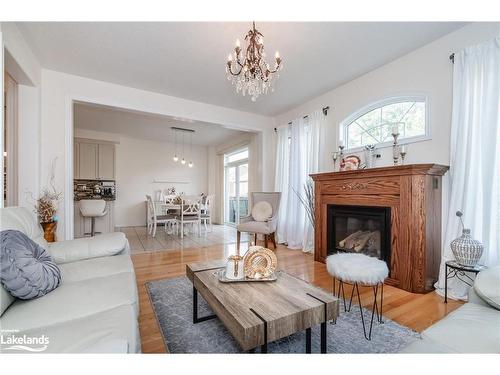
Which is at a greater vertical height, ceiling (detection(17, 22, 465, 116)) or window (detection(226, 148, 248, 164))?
ceiling (detection(17, 22, 465, 116))

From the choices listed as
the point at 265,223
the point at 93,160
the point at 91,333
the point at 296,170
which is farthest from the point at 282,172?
the point at 93,160

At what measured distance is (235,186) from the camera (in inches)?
269

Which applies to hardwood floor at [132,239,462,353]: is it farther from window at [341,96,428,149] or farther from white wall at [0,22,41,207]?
window at [341,96,428,149]

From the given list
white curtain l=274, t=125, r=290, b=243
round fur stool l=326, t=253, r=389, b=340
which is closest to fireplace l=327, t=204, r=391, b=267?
round fur stool l=326, t=253, r=389, b=340

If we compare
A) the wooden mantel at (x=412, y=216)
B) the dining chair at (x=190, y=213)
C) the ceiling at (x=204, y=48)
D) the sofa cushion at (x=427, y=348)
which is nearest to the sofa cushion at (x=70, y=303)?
the sofa cushion at (x=427, y=348)

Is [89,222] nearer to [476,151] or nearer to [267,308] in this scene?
[267,308]

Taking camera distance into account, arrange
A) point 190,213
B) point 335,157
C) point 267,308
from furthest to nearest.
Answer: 1. point 190,213
2. point 335,157
3. point 267,308

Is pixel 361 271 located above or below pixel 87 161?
→ below

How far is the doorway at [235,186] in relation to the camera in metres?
6.46

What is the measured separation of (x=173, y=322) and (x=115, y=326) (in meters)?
0.81

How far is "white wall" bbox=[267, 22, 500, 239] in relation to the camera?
2.20m

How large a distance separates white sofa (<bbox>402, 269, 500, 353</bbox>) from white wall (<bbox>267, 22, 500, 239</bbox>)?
159 centimetres

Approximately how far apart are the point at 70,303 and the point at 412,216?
2.71 m

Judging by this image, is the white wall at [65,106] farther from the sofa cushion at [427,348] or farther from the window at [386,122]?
the sofa cushion at [427,348]
